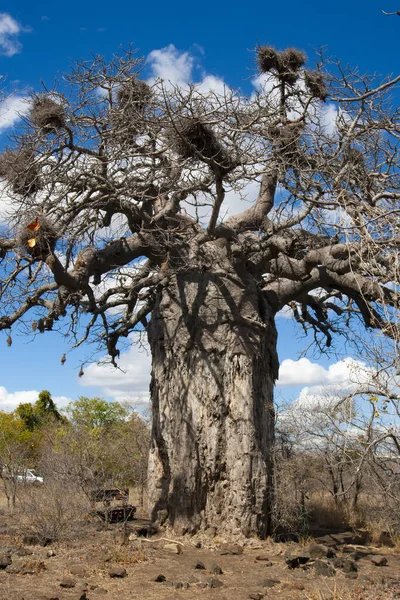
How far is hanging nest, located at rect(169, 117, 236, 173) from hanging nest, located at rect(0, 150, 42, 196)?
1.75m

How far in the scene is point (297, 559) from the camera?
6.45 m

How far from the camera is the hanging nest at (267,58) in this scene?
28.7 ft

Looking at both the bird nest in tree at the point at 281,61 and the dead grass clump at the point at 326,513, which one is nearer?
the bird nest in tree at the point at 281,61

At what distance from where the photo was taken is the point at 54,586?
5465mm

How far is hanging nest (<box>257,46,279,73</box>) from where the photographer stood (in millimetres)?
8758

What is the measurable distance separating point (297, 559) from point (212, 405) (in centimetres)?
221

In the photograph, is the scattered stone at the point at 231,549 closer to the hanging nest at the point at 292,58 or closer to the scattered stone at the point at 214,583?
the scattered stone at the point at 214,583

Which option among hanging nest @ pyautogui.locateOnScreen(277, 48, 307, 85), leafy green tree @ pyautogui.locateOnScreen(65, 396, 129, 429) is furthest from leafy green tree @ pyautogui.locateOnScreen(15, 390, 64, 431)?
hanging nest @ pyautogui.locateOnScreen(277, 48, 307, 85)

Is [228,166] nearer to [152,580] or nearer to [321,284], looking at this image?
[321,284]

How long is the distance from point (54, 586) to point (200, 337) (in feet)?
12.1

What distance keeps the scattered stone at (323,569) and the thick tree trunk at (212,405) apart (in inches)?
56.5

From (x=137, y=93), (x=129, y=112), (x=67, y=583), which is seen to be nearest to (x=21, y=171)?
(x=129, y=112)

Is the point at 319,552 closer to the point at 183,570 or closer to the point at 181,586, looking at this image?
the point at 183,570

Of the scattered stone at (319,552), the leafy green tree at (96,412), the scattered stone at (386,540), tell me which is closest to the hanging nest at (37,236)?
the scattered stone at (319,552)
